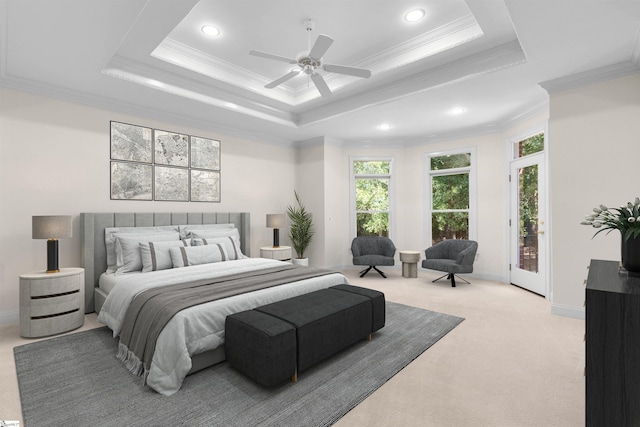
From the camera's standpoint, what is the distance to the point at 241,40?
3533 mm

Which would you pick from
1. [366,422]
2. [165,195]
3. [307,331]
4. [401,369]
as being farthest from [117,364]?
[165,195]

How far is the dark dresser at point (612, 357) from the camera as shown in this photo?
4.52 feet

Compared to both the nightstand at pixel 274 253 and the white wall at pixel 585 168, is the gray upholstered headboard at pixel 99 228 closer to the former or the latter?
the nightstand at pixel 274 253

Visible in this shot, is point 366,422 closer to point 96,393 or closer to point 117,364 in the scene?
point 96,393

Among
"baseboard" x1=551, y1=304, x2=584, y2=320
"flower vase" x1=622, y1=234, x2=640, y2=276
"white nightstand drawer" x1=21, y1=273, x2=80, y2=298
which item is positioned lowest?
"baseboard" x1=551, y1=304, x2=584, y2=320

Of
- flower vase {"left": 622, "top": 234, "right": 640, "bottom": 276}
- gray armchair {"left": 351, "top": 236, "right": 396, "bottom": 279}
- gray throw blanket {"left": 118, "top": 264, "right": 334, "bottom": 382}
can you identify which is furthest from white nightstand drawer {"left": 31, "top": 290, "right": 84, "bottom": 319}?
flower vase {"left": 622, "top": 234, "right": 640, "bottom": 276}

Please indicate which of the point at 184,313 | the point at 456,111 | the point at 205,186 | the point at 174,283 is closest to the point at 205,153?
the point at 205,186

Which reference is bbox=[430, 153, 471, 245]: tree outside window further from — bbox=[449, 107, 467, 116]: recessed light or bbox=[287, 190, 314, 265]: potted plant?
bbox=[287, 190, 314, 265]: potted plant

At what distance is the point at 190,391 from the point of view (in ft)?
7.27

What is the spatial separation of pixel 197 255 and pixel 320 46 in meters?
2.86

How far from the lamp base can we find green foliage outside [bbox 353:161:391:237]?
512 cm

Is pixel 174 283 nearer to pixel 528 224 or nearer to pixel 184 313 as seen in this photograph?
pixel 184 313

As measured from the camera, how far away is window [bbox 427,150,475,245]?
612cm

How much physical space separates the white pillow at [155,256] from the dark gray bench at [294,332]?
69.6 inches
